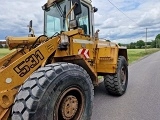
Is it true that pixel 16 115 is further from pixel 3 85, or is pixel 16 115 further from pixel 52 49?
pixel 52 49

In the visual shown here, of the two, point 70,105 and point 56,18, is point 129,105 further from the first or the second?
point 56,18

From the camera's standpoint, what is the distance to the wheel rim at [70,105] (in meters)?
3.09

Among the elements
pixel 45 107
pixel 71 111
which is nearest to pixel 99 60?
pixel 71 111

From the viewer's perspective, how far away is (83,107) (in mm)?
3494

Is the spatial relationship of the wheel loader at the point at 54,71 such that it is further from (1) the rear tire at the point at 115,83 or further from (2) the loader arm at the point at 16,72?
(1) the rear tire at the point at 115,83

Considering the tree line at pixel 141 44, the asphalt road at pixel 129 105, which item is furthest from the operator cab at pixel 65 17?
the tree line at pixel 141 44

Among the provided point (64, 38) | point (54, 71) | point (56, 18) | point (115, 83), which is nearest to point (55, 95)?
point (54, 71)

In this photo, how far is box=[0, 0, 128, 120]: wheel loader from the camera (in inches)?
108

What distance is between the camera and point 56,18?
4625 millimetres

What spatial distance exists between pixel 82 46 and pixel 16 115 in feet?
7.33

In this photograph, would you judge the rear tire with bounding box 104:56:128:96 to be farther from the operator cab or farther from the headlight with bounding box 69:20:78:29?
the headlight with bounding box 69:20:78:29

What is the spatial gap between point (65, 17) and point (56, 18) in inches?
16.3

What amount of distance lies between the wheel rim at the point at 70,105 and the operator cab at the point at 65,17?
49.5 inches

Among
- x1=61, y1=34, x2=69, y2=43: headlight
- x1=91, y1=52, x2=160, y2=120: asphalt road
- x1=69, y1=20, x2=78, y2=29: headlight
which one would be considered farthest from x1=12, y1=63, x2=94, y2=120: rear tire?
x1=91, y1=52, x2=160, y2=120: asphalt road
